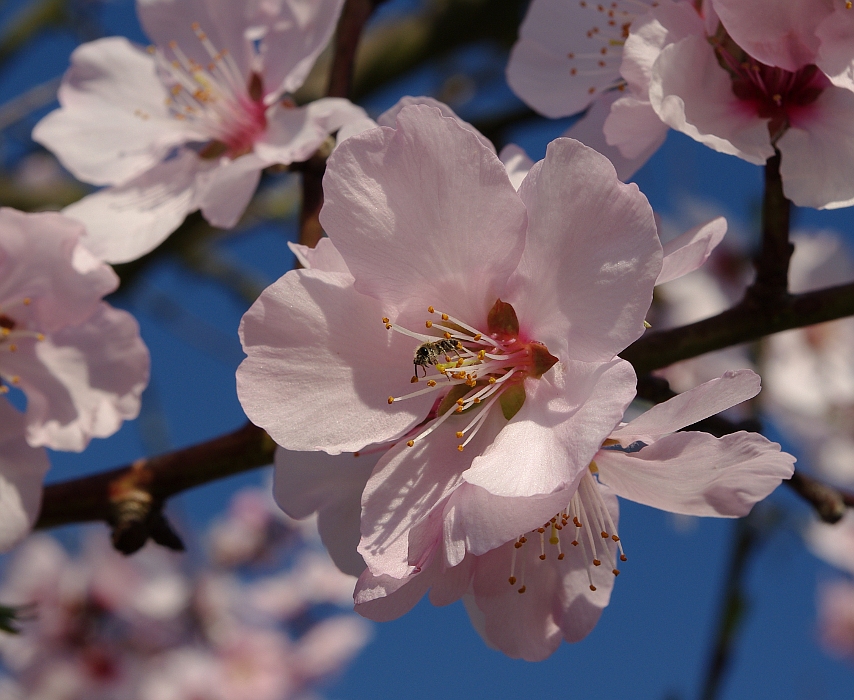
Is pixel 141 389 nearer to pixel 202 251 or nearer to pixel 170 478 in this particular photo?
pixel 170 478

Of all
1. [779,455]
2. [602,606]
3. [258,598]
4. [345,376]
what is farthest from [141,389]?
[258,598]

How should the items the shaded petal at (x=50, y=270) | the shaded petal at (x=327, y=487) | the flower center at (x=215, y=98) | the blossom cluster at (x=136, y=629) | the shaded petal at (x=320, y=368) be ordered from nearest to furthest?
the shaded petal at (x=320, y=368) → the shaded petal at (x=327, y=487) → the shaded petal at (x=50, y=270) → the flower center at (x=215, y=98) → the blossom cluster at (x=136, y=629)

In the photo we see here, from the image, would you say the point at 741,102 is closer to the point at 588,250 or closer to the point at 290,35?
the point at 588,250

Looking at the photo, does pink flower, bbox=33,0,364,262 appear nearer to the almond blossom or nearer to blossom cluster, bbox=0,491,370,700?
the almond blossom

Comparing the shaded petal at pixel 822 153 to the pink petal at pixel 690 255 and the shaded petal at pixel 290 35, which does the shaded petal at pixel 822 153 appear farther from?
the shaded petal at pixel 290 35

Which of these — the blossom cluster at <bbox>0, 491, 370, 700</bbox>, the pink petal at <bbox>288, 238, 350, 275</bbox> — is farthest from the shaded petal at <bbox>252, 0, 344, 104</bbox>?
the blossom cluster at <bbox>0, 491, 370, 700</bbox>

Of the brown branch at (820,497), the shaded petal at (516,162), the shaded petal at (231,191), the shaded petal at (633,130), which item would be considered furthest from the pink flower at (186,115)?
the brown branch at (820,497)

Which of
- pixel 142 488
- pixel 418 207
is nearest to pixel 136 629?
pixel 142 488
